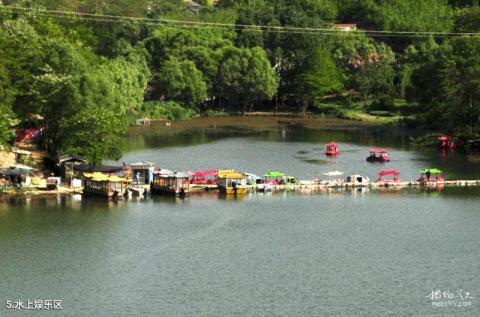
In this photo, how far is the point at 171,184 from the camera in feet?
245

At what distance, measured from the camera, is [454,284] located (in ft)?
179

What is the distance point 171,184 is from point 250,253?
15786 millimetres

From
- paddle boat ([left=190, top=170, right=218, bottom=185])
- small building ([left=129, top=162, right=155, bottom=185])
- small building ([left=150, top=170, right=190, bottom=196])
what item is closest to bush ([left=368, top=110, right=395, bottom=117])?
paddle boat ([left=190, top=170, right=218, bottom=185])

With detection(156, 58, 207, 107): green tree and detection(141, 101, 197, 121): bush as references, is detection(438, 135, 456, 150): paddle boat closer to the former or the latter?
detection(141, 101, 197, 121): bush

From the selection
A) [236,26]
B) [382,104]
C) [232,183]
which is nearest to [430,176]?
[232,183]

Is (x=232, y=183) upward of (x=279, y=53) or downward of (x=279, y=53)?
downward

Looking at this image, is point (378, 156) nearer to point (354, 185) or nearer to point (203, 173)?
point (354, 185)

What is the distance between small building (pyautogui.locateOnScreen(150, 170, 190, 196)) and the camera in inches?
2933

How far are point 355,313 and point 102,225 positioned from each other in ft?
66.0

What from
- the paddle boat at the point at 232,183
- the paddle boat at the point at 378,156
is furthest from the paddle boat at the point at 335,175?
the paddle boat at the point at 378,156

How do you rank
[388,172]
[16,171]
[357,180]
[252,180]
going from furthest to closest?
[388,172] → [357,180] → [252,180] → [16,171]

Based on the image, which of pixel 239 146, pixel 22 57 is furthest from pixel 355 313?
pixel 239 146

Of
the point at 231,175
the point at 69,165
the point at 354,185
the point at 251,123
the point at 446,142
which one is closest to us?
the point at 231,175

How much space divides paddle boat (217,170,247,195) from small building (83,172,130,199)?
20.5 feet
